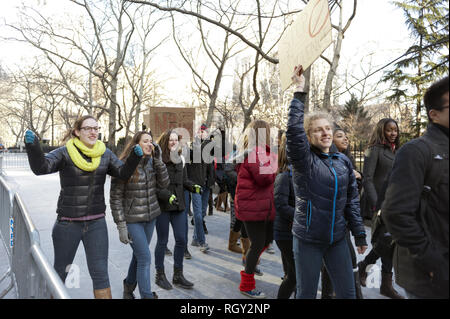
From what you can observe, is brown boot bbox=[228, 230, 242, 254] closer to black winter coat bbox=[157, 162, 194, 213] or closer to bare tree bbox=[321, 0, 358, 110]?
black winter coat bbox=[157, 162, 194, 213]

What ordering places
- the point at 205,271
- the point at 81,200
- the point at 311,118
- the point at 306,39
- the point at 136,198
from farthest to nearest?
the point at 205,271
the point at 136,198
the point at 81,200
the point at 311,118
the point at 306,39

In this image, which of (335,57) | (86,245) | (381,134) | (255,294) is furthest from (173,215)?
(335,57)

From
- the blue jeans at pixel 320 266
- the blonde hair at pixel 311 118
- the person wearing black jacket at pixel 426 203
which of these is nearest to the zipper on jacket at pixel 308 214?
the blue jeans at pixel 320 266

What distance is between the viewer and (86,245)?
122 inches

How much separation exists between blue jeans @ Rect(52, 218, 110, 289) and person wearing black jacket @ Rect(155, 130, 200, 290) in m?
0.81

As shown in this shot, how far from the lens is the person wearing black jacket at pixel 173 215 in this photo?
12.6ft

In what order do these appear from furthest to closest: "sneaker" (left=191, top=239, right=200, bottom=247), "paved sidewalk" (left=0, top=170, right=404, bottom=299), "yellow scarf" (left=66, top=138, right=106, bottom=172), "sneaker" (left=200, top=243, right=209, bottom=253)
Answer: "sneaker" (left=191, top=239, right=200, bottom=247) → "sneaker" (left=200, top=243, right=209, bottom=253) → "paved sidewalk" (left=0, top=170, right=404, bottom=299) → "yellow scarf" (left=66, top=138, right=106, bottom=172)

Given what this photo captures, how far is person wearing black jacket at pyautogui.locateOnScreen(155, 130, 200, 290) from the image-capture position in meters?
3.83

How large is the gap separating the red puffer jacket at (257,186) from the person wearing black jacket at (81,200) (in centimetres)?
115

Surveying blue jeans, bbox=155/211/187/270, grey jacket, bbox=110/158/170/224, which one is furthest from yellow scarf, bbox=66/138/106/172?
blue jeans, bbox=155/211/187/270

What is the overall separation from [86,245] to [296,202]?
194 centimetres

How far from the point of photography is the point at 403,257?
64.4 inches

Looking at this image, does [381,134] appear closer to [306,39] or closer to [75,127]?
[306,39]
